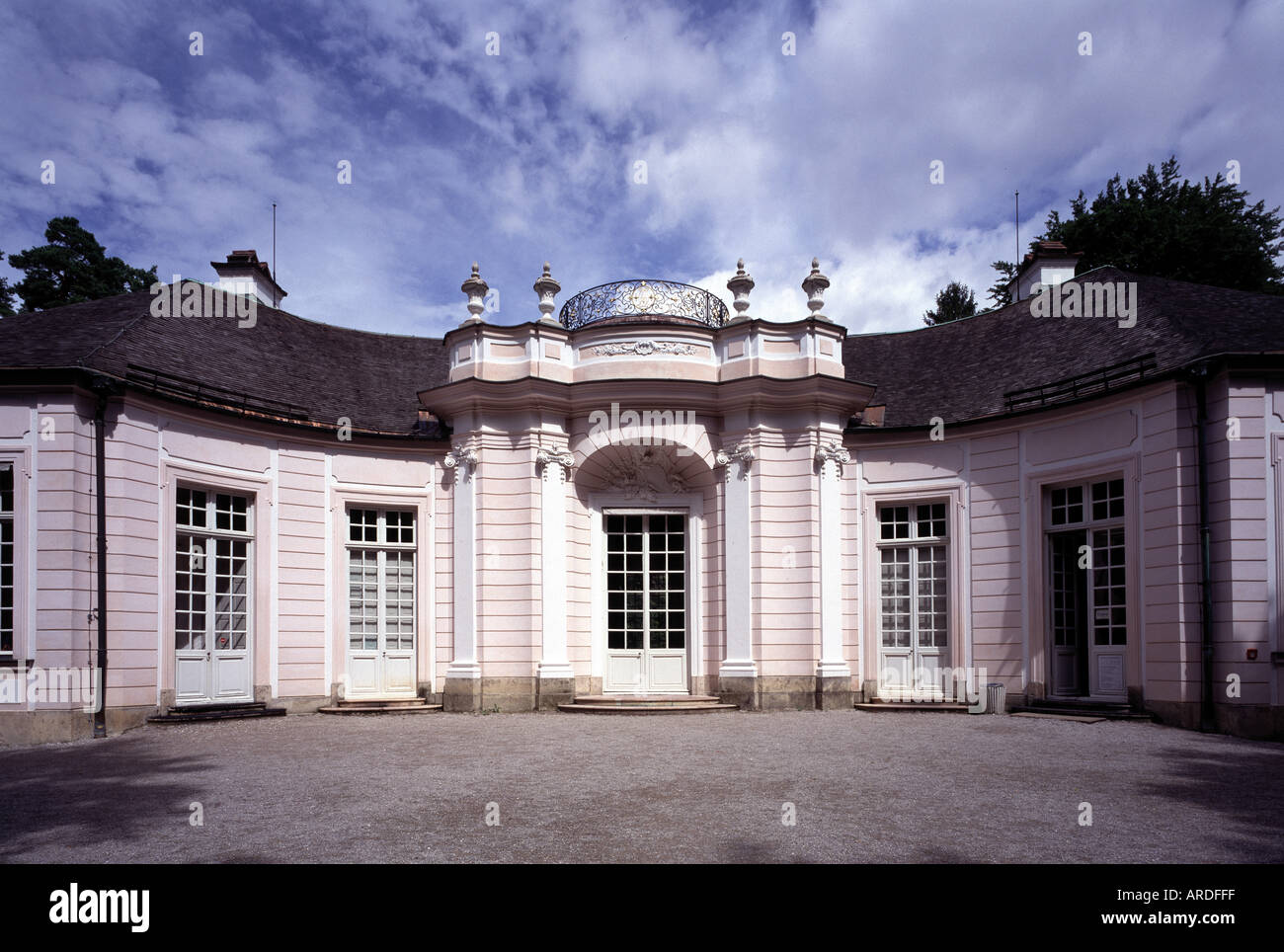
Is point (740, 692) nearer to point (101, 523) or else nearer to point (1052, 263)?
point (101, 523)

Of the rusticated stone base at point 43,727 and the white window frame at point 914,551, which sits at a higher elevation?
the white window frame at point 914,551

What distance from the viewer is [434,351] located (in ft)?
62.0

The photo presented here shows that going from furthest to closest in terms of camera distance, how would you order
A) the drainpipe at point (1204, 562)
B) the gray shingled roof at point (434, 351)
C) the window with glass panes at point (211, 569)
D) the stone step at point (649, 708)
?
the stone step at point (649, 708), the window with glass panes at point (211, 569), the gray shingled roof at point (434, 351), the drainpipe at point (1204, 562)

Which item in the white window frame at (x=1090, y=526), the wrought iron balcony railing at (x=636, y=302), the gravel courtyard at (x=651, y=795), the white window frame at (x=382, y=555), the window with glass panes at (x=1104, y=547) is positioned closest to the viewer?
the gravel courtyard at (x=651, y=795)

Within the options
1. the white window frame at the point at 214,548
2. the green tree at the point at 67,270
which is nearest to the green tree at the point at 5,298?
the green tree at the point at 67,270

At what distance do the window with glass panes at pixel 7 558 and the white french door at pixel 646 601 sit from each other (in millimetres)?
7996

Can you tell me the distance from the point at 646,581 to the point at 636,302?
14.8 ft

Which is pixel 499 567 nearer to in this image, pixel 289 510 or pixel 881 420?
pixel 289 510

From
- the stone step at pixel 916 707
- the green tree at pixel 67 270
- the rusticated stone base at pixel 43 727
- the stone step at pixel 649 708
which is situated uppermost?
the green tree at pixel 67 270

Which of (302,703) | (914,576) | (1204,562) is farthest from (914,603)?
(302,703)

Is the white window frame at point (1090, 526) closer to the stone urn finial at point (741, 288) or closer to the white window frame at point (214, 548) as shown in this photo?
the stone urn finial at point (741, 288)

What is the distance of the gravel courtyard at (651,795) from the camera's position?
17.8 ft

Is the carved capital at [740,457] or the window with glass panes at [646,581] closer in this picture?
the carved capital at [740,457]
